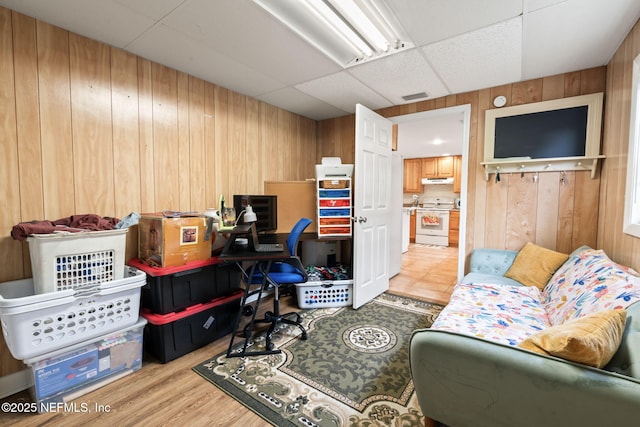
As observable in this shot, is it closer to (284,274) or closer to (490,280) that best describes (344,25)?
(284,274)

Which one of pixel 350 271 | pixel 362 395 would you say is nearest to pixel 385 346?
pixel 362 395

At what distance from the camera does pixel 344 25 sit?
1800 mm

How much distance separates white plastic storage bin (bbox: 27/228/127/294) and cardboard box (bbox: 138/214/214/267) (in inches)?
8.8

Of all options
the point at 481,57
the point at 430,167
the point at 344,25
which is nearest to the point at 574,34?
the point at 481,57

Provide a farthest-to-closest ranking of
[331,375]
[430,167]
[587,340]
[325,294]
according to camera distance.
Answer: [430,167] → [325,294] → [331,375] → [587,340]

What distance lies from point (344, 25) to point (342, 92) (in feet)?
3.68

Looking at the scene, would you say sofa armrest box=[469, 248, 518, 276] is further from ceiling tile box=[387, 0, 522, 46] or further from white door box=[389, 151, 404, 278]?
ceiling tile box=[387, 0, 522, 46]

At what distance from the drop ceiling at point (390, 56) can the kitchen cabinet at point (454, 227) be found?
4034 mm

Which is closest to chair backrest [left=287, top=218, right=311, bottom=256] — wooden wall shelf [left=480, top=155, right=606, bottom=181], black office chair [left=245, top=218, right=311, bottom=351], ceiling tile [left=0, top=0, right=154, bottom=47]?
black office chair [left=245, top=218, right=311, bottom=351]

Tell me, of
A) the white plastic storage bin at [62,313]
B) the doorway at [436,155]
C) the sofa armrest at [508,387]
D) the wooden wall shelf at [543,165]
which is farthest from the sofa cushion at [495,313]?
the white plastic storage bin at [62,313]

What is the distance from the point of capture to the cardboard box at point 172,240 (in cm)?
192

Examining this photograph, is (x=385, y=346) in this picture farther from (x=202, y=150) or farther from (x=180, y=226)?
(x=202, y=150)

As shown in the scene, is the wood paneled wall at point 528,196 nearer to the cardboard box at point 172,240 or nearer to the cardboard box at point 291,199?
the cardboard box at point 291,199

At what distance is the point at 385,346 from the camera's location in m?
2.12
